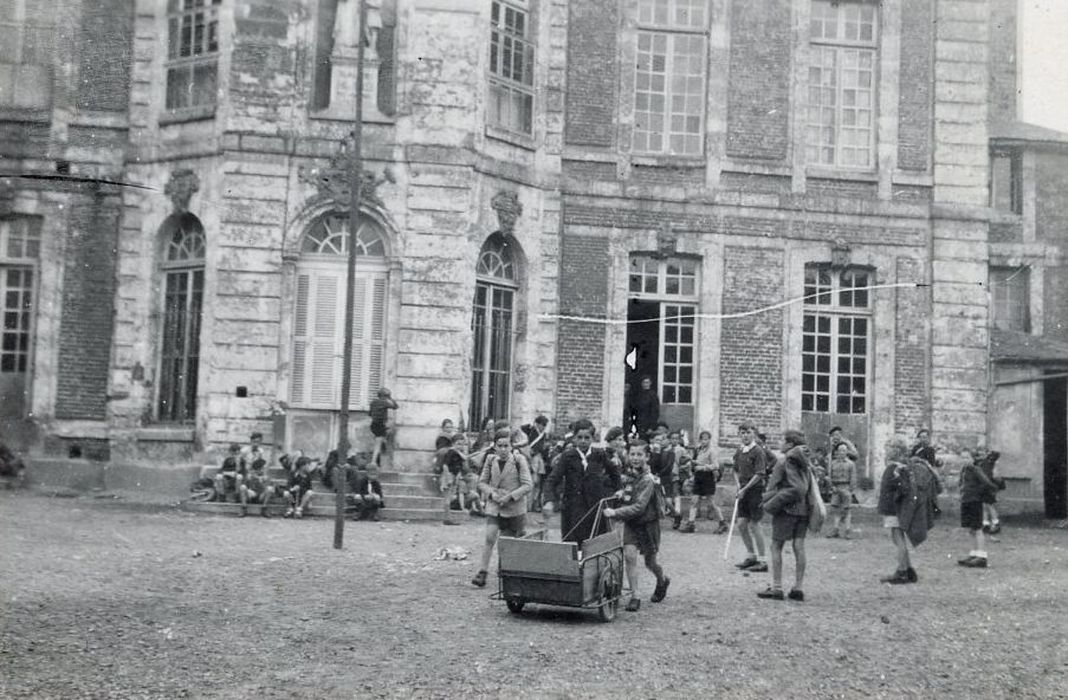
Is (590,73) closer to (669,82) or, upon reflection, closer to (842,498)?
(669,82)

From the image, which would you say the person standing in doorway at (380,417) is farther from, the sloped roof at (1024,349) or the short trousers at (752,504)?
the sloped roof at (1024,349)

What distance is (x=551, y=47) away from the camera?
59.6ft

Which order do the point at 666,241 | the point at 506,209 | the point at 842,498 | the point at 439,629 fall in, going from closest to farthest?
the point at 439,629
the point at 842,498
the point at 506,209
the point at 666,241

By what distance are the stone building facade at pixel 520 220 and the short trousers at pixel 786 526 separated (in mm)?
7054

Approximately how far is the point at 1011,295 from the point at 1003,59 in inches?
284

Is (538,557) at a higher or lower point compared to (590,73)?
lower

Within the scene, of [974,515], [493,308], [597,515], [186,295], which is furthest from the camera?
[493,308]

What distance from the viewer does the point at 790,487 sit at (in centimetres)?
1034

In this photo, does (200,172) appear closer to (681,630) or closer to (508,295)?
(508,295)

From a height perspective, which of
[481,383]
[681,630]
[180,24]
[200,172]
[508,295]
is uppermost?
[180,24]

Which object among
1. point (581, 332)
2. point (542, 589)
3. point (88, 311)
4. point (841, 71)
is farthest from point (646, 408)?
Result: point (542, 589)

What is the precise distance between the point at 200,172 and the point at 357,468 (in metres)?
5.33

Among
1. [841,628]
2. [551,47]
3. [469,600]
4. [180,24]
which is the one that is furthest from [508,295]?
[841,628]

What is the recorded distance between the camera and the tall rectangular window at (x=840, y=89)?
1917cm
